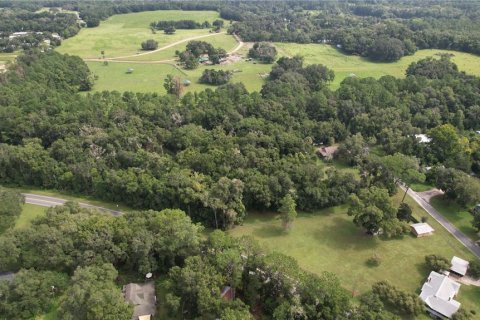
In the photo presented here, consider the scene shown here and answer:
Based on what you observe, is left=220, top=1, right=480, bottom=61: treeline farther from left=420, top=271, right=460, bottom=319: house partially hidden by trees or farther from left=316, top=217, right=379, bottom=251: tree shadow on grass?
left=420, top=271, right=460, bottom=319: house partially hidden by trees

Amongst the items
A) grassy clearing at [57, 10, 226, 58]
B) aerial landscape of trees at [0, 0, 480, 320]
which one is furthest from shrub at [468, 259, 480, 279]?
grassy clearing at [57, 10, 226, 58]

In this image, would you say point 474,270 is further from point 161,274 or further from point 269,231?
point 161,274

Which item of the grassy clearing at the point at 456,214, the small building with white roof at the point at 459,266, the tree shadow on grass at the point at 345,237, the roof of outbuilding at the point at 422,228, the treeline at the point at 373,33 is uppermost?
the treeline at the point at 373,33

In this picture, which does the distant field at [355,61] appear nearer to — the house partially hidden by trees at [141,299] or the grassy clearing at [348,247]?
the grassy clearing at [348,247]

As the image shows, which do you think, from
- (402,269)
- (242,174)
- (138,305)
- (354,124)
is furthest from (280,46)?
(138,305)

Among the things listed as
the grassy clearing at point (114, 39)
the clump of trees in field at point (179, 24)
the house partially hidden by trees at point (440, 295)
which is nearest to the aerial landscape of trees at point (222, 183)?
the house partially hidden by trees at point (440, 295)
